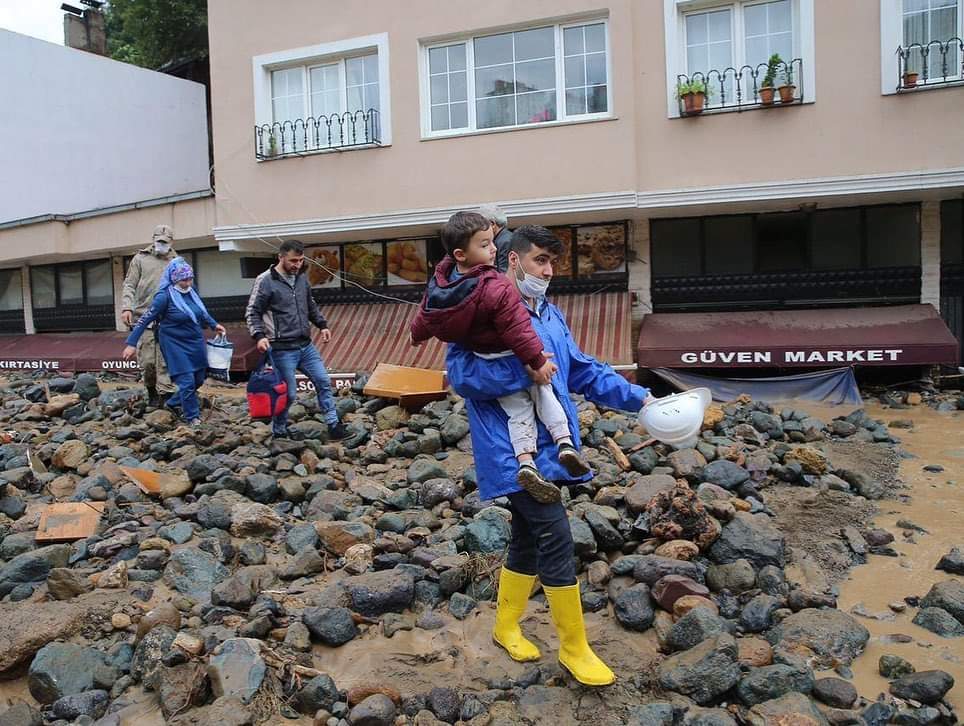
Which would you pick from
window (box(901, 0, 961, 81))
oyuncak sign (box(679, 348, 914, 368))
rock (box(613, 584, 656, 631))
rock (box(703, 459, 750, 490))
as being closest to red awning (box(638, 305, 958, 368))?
oyuncak sign (box(679, 348, 914, 368))

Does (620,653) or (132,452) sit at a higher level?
(132,452)

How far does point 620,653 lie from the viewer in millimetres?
3832

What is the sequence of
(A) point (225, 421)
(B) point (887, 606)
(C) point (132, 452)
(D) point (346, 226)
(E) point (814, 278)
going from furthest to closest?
1. (D) point (346, 226)
2. (E) point (814, 278)
3. (A) point (225, 421)
4. (C) point (132, 452)
5. (B) point (887, 606)

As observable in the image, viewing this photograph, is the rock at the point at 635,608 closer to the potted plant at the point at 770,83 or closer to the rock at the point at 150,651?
the rock at the point at 150,651

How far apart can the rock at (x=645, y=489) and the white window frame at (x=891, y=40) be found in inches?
299

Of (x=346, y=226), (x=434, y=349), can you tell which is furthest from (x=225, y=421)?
(x=346, y=226)

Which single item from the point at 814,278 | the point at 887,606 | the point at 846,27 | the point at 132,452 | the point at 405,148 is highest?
the point at 846,27

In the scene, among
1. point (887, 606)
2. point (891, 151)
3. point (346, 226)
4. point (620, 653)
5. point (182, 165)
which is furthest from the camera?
point (182, 165)

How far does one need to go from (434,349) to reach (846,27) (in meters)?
7.07

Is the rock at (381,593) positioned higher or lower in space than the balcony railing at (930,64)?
lower

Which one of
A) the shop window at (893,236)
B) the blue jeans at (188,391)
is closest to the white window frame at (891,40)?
the shop window at (893,236)

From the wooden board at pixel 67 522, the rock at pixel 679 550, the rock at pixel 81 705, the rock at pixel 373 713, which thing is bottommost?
the rock at pixel 81 705

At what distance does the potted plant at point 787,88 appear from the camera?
10547 millimetres

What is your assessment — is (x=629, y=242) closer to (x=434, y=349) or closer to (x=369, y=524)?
(x=434, y=349)
